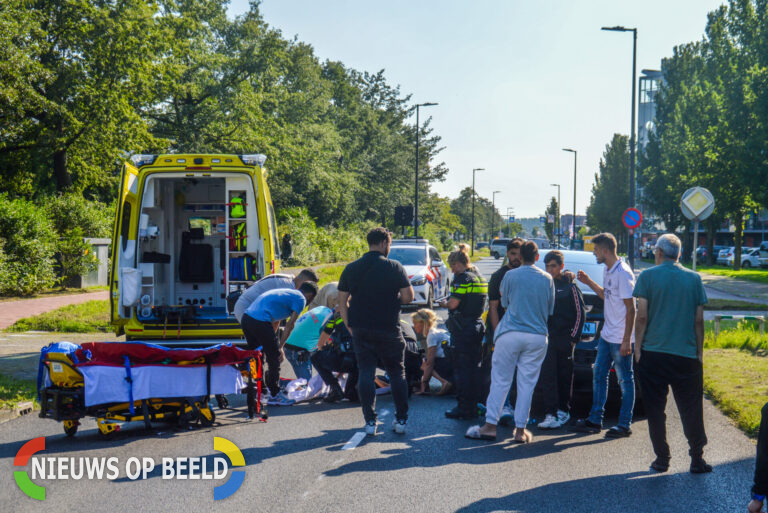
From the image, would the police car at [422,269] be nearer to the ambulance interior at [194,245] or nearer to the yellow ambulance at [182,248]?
the ambulance interior at [194,245]

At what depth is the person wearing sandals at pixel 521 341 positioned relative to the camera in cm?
640

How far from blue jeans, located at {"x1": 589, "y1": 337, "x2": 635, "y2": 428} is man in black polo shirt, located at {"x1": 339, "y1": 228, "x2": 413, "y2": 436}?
187 cm

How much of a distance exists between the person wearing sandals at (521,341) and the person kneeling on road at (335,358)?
6.60 feet

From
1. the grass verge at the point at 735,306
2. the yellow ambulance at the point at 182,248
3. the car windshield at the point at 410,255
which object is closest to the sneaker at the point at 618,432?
the yellow ambulance at the point at 182,248

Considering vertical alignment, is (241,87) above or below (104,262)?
above

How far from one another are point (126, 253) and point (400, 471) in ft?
16.8

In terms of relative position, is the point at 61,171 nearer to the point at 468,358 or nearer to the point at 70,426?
the point at 70,426

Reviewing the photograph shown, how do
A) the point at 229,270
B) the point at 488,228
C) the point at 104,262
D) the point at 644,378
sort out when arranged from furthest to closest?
1. the point at 488,228
2. the point at 104,262
3. the point at 229,270
4. the point at 644,378

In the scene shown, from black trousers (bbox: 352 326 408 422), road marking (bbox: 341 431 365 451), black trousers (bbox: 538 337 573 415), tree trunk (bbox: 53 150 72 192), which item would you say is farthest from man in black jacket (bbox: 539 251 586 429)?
tree trunk (bbox: 53 150 72 192)

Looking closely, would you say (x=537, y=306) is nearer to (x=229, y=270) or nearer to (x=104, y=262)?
(x=229, y=270)

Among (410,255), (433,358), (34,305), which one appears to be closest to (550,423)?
(433,358)

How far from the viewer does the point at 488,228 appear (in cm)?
15350

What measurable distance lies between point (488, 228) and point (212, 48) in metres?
120

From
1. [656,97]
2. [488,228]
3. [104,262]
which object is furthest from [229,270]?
[488,228]
